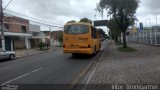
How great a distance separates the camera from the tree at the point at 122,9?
33.2 meters

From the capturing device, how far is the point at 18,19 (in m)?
63.4

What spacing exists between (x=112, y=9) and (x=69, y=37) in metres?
12.3

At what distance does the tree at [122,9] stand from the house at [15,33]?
24.5 meters

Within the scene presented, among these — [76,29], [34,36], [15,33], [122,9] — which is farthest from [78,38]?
[34,36]

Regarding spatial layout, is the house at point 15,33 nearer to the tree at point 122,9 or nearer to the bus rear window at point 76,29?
the tree at point 122,9

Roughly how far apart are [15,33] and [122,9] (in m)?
30.1

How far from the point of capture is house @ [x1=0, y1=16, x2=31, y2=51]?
2192 inches

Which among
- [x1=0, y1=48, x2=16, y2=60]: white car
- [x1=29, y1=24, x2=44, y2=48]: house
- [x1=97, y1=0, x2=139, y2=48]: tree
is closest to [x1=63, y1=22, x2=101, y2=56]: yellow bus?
[x1=0, y1=48, x2=16, y2=60]: white car

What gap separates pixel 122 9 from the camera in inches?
1337

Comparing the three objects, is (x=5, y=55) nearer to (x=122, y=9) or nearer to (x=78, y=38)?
Result: (x=78, y=38)

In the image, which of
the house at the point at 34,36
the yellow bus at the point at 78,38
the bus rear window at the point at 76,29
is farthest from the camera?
the house at the point at 34,36

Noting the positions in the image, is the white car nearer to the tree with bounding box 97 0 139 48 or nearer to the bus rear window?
the bus rear window

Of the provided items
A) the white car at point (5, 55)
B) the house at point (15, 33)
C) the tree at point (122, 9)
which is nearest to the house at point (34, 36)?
the house at point (15, 33)

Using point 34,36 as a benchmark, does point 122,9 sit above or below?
above
